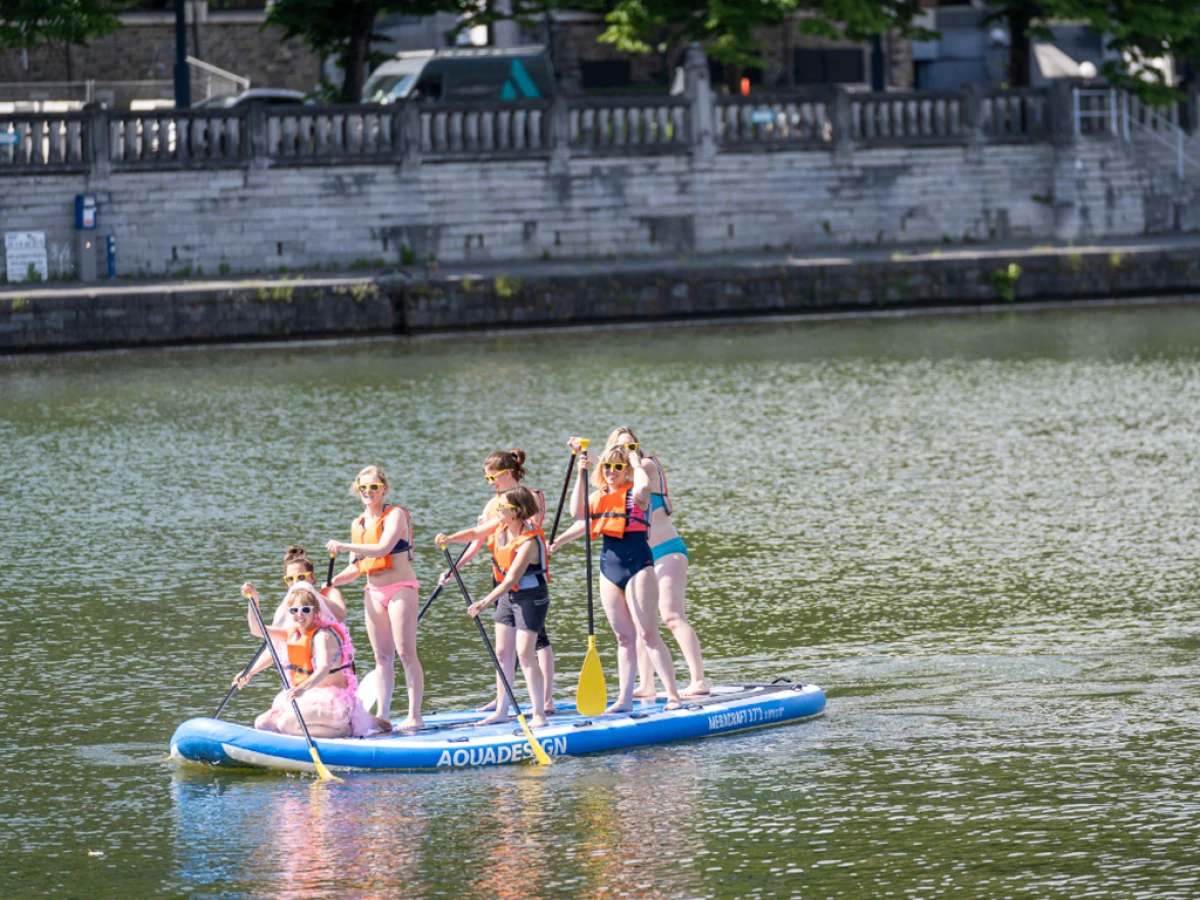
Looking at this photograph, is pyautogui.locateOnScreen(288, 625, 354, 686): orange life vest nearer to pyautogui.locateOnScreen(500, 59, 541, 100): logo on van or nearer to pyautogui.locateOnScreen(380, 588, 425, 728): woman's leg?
pyautogui.locateOnScreen(380, 588, 425, 728): woman's leg

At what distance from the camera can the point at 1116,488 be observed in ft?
64.2

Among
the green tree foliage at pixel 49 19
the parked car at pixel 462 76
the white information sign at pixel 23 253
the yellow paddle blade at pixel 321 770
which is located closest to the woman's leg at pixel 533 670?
the yellow paddle blade at pixel 321 770

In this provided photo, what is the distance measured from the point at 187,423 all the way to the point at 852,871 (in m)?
16.2

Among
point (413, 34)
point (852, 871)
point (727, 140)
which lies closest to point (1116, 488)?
point (852, 871)

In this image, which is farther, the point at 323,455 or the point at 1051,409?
the point at 1051,409

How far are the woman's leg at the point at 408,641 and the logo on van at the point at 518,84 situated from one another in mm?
28875

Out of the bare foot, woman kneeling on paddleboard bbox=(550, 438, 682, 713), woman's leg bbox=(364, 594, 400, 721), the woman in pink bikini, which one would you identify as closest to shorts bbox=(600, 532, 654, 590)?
woman kneeling on paddleboard bbox=(550, 438, 682, 713)

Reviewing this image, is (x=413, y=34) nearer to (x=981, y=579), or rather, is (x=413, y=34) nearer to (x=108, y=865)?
(x=981, y=579)

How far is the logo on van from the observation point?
3994 cm

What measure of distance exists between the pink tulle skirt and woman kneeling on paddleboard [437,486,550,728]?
867 mm

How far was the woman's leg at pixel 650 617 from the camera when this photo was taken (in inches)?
477

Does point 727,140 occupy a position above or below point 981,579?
above

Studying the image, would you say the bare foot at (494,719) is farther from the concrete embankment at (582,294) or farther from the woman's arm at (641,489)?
the concrete embankment at (582,294)

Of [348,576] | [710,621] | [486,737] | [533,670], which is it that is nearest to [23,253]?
[710,621]
